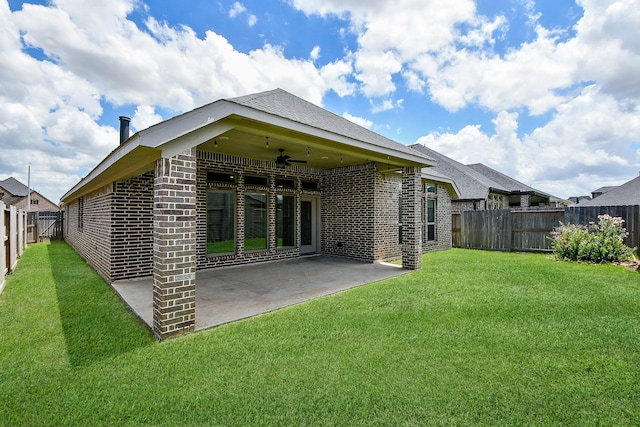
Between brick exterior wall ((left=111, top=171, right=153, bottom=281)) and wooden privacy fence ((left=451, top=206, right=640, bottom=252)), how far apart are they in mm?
12232

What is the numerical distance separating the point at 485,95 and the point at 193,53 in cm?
1095

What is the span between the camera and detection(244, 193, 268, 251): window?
27.5 ft

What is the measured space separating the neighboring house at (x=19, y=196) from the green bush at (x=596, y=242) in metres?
45.7

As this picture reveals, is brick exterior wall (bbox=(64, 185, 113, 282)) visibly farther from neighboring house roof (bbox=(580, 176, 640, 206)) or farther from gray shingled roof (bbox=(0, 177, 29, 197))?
gray shingled roof (bbox=(0, 177, 29, 197))

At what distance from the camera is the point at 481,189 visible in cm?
1555

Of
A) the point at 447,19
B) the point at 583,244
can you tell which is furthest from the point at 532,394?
the point at 583,244

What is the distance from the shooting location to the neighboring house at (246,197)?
3647 millimetres

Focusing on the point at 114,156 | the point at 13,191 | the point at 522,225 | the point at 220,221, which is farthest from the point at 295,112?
the point at 13,191

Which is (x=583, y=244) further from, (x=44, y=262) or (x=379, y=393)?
(x=44, y=262)

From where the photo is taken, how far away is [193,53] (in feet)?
28.8

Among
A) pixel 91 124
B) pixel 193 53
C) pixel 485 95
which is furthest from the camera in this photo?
pixel 91 124

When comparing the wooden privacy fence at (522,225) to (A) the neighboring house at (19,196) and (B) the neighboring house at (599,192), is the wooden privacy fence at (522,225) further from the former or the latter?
Result: (A) the neighboring house at (19,196)

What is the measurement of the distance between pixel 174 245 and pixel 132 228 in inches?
155

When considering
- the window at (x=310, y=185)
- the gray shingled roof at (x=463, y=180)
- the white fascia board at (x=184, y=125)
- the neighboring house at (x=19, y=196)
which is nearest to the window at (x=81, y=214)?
the window at (x=310, y=185)
